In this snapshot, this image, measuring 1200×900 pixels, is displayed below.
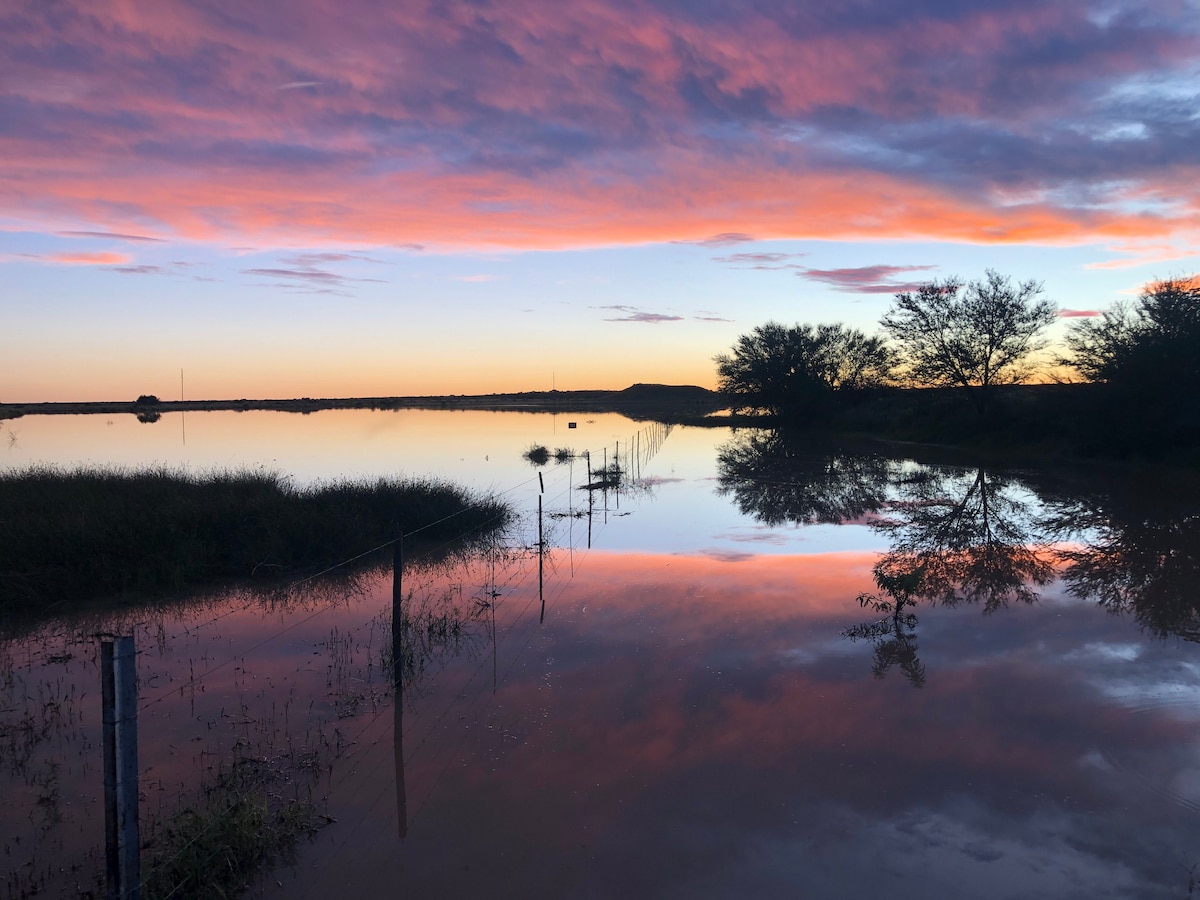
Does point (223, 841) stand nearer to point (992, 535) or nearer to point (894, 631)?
point (894, 631)

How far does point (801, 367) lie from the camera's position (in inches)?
2753

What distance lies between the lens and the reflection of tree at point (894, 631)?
948 cm

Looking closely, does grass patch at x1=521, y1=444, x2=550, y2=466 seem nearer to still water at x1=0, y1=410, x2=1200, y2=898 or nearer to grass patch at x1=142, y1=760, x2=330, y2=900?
still water at x1=0, y1=410, x2=1200, y2=898

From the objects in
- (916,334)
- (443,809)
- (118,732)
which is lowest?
(443,809)

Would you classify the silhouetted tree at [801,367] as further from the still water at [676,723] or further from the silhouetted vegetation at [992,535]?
the still water at [676,723]

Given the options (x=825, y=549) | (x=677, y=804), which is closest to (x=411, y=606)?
(x=677, y=804)

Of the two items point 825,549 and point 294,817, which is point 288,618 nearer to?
point 294,817

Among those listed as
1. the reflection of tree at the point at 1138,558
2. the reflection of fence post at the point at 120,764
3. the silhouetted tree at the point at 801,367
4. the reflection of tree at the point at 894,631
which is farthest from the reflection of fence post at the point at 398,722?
the silhouetted tree at the point at 801,367

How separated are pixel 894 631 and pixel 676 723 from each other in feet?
14.2

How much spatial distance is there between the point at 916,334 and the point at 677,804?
172ft

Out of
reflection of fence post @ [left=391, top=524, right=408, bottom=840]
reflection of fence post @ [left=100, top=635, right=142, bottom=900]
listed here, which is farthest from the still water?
reflection of fence post @ [left=100, top=635, right=142, bottom=900]

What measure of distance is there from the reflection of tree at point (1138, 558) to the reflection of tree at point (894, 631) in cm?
306

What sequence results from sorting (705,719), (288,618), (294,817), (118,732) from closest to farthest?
(118,732) < (294,817) < (705,719) < (288,618)

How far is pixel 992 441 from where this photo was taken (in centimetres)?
4347
